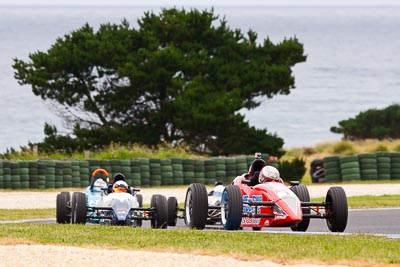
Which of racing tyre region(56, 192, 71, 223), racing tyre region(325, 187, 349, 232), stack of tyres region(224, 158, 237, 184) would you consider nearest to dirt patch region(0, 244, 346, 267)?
racing tyre region(325, 187, 349, 232)

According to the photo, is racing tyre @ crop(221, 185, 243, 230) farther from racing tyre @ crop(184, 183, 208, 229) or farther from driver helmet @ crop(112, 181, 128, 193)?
driver helmet @ crop(112, 181, 128, 193)

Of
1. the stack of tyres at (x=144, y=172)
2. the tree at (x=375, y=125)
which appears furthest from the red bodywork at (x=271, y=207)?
the tree at (x=375, y=125)

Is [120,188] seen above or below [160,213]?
above

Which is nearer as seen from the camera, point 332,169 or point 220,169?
point 220,169

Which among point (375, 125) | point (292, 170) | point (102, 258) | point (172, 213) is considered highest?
point (375, 125)

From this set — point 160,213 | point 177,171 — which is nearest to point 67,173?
point 177,171

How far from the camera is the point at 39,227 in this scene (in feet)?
65.4

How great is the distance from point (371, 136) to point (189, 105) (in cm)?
2877

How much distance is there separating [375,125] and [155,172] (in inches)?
1639

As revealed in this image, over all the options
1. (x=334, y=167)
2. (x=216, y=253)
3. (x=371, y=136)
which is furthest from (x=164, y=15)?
(x=216, y=253)

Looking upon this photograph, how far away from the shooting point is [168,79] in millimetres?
54156

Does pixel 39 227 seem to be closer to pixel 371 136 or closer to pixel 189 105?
pixel 189 105

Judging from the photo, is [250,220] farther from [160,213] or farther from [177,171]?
[177,171]

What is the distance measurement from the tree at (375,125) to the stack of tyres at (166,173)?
38.8 meters
